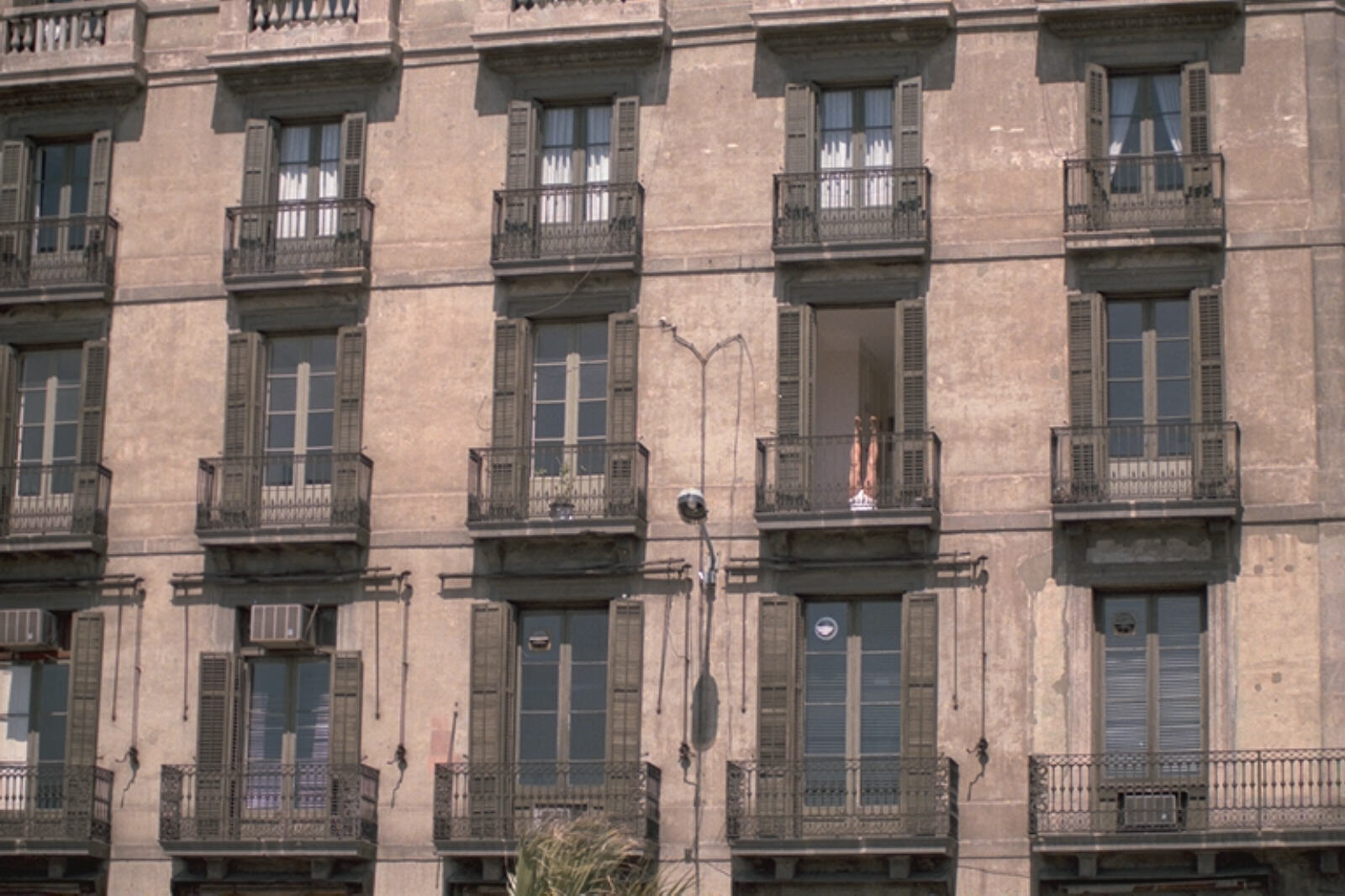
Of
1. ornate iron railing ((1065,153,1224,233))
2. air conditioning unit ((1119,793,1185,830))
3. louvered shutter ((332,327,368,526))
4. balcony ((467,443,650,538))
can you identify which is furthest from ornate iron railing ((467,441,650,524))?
air conditioning unit ((1119,793,1185,830))

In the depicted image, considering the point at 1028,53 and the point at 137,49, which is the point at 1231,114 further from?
the point at 137,49

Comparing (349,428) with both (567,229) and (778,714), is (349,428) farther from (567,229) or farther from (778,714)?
(778,714)

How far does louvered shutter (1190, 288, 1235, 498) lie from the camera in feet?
113

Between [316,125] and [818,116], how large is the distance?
6813 mm

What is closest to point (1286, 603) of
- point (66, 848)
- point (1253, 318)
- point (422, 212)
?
point (1253, 318)

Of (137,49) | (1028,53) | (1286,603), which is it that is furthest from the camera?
(137,49)

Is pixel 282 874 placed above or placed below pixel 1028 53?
below

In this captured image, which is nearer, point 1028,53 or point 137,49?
point 1028,53

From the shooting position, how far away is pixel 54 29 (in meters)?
39.8

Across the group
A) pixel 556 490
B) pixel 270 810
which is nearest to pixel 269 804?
pixel 270 810

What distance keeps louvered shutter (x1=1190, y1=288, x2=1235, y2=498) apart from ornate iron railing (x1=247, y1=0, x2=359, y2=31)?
469 inches

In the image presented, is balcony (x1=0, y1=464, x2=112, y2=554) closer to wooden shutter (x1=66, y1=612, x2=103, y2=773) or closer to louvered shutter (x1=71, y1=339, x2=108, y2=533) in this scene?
louvered shutter (x1=71, y1=339, x2=108, y2=533)

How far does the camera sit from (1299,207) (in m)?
35.3

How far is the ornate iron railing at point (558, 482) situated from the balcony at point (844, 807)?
145 inches
